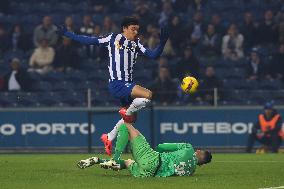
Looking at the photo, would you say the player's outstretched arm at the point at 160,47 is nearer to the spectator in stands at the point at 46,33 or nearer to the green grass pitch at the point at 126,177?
the green grass pitch at the point at 126,177

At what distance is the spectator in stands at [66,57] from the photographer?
91.9 feet

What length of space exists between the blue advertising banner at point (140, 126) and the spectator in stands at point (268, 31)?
Answer: 3241 mm

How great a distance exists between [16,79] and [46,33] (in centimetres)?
232

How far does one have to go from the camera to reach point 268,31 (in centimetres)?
→ 2783

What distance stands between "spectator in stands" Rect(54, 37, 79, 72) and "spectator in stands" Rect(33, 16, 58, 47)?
21.1 inches

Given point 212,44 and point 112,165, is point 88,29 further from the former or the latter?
point 112,165

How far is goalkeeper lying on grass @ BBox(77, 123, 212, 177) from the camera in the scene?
1405cm

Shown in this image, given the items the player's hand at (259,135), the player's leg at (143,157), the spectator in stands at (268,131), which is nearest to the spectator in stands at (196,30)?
the spectator in stands at (268,131)

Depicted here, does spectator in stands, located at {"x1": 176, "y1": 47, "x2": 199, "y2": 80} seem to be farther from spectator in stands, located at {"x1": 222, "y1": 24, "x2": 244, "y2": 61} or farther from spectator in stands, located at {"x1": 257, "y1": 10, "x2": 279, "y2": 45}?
spectator in stands, located at {"x1": 257, "y1": 10, "x2": 279, "y2": 45}

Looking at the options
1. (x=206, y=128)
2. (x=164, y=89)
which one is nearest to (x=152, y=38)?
(x=164, y=89)

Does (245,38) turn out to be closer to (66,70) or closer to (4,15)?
(66,70)

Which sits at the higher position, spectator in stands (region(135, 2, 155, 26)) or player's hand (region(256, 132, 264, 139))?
spectator in stands (region(135, 2, 155, 26))

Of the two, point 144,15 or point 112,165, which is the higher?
point 144,15

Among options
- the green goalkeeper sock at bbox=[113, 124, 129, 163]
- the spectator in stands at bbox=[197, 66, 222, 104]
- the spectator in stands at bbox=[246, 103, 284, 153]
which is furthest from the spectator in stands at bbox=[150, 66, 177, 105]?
the green goalkeeper sock at bbox=[113, 124, 129, 163]
